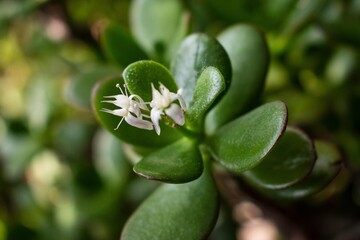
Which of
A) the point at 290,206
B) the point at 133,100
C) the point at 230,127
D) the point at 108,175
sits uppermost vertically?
the point at 133,100

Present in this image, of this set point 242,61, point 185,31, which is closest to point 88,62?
→ point 185,31

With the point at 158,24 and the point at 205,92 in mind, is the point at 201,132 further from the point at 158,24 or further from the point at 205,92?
the point at 158,24

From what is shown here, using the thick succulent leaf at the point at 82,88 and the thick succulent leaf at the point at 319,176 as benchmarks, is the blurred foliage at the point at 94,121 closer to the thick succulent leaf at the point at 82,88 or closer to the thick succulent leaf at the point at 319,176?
the thick succulent leaf at the point at 82,88

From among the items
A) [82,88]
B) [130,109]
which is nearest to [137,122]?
[130,109]

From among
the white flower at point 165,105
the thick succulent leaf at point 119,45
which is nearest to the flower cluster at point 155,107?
the white flower at point 165,105

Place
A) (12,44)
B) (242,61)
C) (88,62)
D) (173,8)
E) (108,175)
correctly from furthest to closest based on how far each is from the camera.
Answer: (12,44), (88,62), (108,175), (173,8), (242,61)

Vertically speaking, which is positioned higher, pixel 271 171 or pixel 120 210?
pixel 271 171

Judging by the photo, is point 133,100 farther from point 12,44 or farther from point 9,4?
point 12,44
